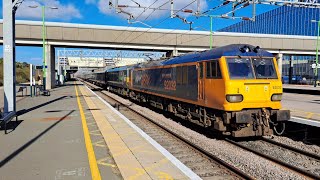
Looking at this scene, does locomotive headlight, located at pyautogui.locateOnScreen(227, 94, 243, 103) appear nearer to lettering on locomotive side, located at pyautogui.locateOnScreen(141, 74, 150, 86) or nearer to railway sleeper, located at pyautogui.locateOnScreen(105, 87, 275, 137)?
railway sleeper, located at pyautogui.locateOnScreen(105, 87, 275, 137)

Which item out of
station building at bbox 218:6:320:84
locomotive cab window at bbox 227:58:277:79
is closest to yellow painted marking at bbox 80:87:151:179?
locomotive cab window at bbox 227:58:277:79

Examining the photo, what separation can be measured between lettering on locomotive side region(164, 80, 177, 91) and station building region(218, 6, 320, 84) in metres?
69.0

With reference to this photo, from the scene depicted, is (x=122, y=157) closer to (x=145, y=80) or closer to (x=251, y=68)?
(x=251, y=68)

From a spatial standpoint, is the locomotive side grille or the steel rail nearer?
the steel rail

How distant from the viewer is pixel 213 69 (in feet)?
35.6

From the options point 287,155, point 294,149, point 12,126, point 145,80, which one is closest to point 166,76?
point 145,80

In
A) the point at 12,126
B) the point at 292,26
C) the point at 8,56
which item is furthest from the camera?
the point at 292,26

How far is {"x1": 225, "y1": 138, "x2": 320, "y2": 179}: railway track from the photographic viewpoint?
7688 millimetres

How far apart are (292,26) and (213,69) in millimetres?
89984

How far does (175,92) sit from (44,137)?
21.1 feet

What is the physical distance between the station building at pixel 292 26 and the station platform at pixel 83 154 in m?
74.9

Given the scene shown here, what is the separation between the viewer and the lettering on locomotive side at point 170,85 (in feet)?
49.0

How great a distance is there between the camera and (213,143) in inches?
416

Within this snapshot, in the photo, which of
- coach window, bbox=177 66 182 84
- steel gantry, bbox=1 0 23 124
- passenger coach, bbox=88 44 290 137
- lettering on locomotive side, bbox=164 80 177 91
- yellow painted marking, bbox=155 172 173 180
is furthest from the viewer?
lettering on locomotive side, bbox=164 80 177 91
